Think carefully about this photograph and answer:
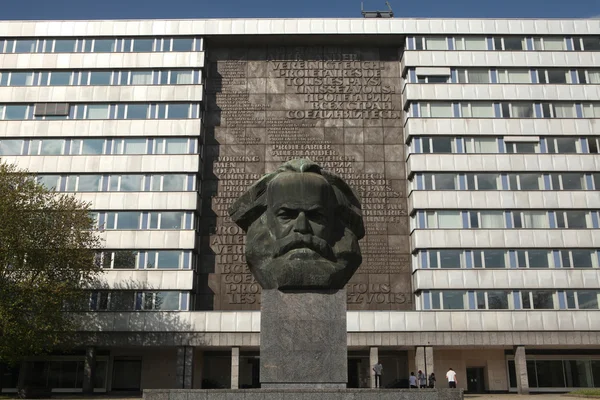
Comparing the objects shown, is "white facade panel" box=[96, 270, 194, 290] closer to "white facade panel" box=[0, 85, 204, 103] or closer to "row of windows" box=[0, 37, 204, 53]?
"white facade panel" box=[0, 85, 204, 103]

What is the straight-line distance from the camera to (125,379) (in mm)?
45781

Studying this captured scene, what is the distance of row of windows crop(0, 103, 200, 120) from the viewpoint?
47375 mm

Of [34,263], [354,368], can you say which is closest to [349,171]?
[354,368]

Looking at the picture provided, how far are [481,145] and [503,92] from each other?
15.7 ft

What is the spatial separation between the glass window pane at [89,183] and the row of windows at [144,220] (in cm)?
193

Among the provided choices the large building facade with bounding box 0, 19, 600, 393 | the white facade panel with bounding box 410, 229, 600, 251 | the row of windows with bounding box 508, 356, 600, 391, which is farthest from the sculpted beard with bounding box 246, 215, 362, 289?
the row of windows with bounding box 508, 356, 600, 391

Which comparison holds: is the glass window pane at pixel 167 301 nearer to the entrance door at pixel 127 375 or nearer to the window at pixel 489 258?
the entrance door at pixel 127 375

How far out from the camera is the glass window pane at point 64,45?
160ft

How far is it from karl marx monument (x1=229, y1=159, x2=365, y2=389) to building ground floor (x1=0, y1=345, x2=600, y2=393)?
31830mm

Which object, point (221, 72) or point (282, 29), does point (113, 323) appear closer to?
point (221, 72)

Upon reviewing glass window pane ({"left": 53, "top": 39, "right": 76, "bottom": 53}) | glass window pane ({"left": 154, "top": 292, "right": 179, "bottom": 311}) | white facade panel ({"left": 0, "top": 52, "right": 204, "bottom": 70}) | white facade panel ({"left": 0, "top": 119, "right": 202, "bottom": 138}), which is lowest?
glass window pane ({"left": 154, "top": 292, "right": 179, "bottom": 311})

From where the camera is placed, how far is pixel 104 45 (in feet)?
161

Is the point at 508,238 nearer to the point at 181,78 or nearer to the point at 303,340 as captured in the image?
the point at 181,78

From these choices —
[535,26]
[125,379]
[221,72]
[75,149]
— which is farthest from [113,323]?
[535,26]
